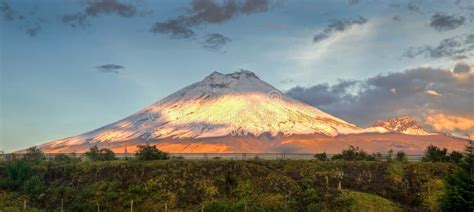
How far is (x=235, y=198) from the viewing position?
5947 centimetres

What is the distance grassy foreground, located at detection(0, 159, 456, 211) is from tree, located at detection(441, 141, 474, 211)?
19.0 feet

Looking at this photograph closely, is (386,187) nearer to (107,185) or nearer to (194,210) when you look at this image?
(194,210)

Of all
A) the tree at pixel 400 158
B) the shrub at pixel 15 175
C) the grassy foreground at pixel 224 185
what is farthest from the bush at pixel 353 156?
the shrub at pixel 15 175

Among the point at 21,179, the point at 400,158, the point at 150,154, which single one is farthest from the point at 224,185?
the point at 400,158

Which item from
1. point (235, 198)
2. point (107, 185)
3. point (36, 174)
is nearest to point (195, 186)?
point (235, 198)

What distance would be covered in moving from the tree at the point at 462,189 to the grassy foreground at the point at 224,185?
5805 millimetres

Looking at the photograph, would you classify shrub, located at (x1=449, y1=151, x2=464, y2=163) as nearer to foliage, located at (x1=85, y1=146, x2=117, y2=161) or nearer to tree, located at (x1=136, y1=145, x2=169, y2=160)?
tree, located at (x1=136, y1=145, x2=169, y2=160)

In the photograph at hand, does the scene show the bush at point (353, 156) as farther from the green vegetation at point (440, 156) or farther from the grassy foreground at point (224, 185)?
the grassy foreground at point (224, 185)

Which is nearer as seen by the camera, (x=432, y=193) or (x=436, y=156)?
(x=432, y=193)

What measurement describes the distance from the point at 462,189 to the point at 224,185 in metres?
Result: 21.7

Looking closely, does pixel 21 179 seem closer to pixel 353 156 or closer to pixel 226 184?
pixel 226 184

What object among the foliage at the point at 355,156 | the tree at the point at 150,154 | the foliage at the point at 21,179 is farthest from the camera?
the foliage at the point at 355,156

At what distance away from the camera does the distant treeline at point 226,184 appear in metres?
57.8

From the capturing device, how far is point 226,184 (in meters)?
62.0
